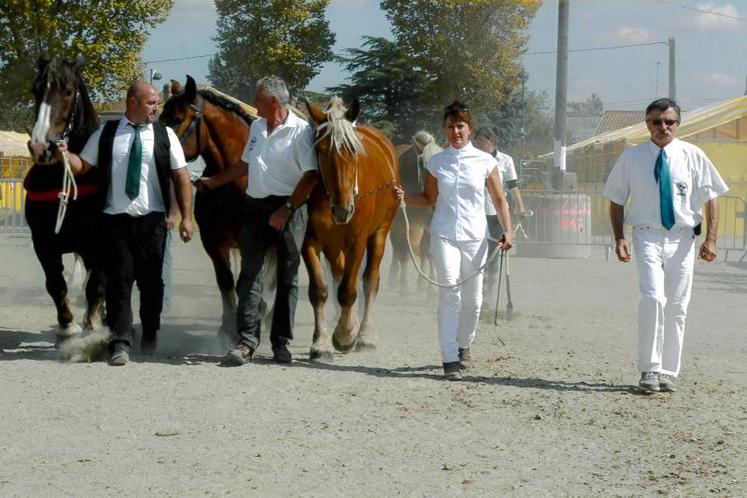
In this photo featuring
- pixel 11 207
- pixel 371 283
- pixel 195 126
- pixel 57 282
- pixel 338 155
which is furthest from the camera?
pixel 11 207

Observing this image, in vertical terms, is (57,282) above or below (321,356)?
above

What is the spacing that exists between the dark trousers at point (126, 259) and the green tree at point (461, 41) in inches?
1082

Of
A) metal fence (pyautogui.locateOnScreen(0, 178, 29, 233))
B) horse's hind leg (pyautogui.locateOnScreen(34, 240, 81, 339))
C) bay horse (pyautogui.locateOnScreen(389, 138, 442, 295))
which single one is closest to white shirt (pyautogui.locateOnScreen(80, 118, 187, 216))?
horse's hind leg (pyautogui.locateOnScreen(34, 240, 81, 339))

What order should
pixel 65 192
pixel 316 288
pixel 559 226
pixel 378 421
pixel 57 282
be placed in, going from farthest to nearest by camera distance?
pixel 559 226, pixel 57 282, pixel 316 288, pixel 65 192, pixel 378 421

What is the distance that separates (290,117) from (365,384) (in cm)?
210

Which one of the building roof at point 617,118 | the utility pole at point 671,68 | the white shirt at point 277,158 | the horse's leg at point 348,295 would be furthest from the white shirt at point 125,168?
the building roof at point 617,118

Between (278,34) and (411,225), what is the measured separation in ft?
79.6

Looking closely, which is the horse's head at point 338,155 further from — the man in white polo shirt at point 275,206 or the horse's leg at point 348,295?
the horse's leg at point 348,295

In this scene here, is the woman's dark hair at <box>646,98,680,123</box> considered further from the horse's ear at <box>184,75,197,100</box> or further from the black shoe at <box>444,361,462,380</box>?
the horse's ear at <box>184,75,197,100</box>

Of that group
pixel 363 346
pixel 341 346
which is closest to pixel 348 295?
pixel 341 346

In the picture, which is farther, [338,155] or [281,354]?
[281,354]

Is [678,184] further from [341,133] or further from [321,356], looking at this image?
[321,356]

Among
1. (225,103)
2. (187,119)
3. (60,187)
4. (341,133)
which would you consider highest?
(225,103)

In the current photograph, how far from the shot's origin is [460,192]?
26.8ft
